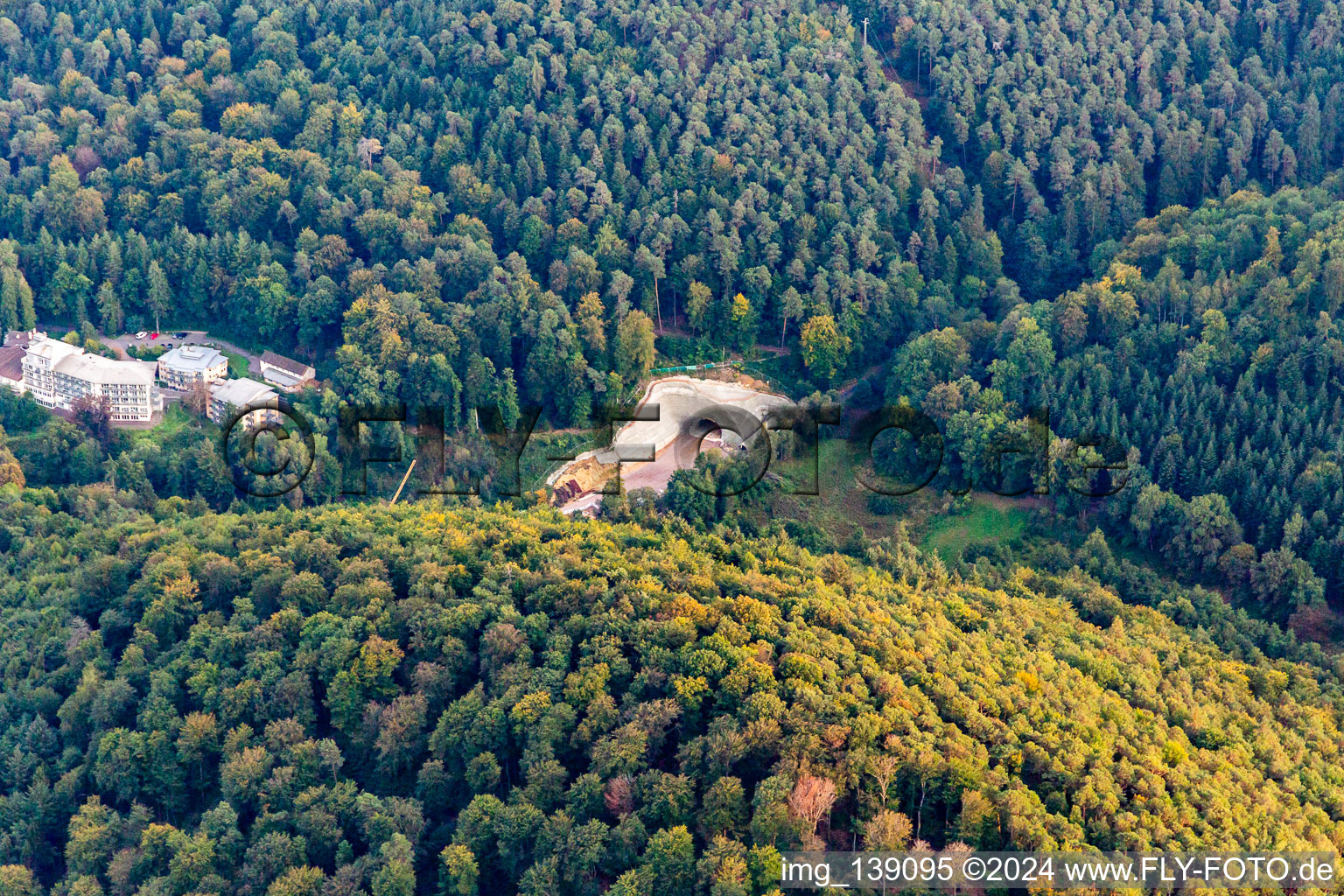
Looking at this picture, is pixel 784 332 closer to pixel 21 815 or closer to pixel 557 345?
pixel 557 345

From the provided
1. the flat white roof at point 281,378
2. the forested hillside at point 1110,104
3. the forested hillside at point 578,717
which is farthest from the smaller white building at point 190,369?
the forested hillside at point 1110,104

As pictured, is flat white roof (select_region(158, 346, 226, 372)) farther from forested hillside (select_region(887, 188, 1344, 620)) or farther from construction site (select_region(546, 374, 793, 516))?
forested hillside (select_region(887, 188, 1344, 620))

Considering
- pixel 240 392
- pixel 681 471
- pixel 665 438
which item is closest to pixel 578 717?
pixel 681 471

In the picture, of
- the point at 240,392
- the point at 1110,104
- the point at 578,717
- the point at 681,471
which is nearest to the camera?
the point at 578,717

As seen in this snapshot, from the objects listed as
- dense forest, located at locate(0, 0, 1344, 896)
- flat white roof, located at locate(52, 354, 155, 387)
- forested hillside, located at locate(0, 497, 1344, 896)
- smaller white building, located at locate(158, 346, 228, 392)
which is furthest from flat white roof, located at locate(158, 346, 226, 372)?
forested hillside, located at locate(0, 497, 1344, 896)

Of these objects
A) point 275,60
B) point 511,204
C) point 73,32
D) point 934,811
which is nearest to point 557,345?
point 511,204

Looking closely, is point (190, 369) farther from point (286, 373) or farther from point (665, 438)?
point (665, 438)
